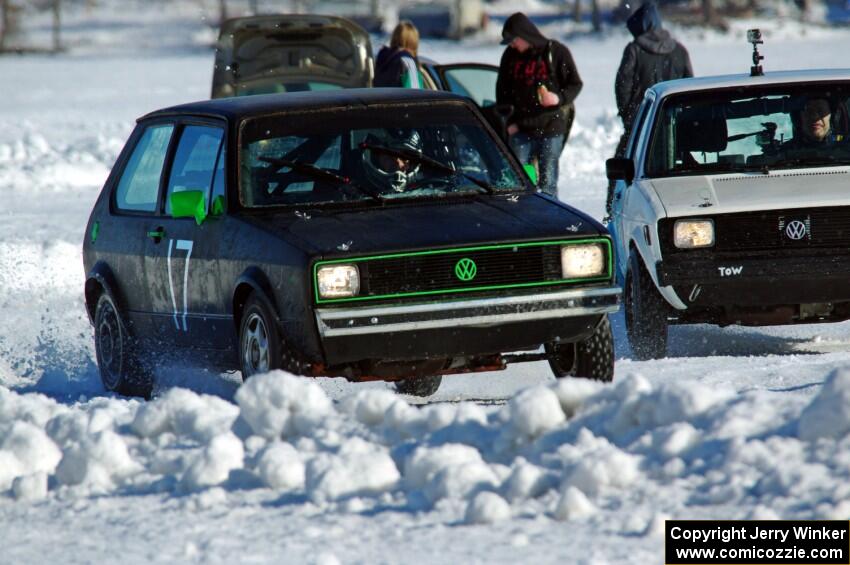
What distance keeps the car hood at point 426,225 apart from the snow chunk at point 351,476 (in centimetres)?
152

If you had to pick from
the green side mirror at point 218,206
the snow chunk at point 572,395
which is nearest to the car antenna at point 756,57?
the green side mirror at point 218,206

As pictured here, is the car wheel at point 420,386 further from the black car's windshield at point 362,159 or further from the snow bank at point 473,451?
the snow bank at point 473,451

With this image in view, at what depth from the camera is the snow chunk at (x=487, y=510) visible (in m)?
5.14

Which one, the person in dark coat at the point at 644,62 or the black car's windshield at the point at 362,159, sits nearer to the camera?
the black car's windshield at the point at 362,159

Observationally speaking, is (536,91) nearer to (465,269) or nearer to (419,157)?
(419,157)

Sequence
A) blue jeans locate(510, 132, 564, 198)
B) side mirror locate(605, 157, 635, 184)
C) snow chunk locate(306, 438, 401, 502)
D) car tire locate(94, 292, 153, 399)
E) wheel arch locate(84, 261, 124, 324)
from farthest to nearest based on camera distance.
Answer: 1. blue jeans locate(510, 132, 564, 198)
2. side mirror locate(605, 157, 635, 184)
3. wheel arch locate(84, 261, 124, 324)
4. car tire locate(94, 292, 153, 399)
5. snow chunk locate(306, 438, 401, 502)

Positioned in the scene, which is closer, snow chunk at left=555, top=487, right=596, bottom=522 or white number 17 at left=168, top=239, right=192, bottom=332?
snow chunk at left=555, top=487, right=596, bottom=522

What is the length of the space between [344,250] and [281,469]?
1.51 metres

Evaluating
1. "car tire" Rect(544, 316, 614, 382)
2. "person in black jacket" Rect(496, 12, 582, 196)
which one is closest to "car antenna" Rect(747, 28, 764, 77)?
"person in black jacket" Rect(496, 12, 582, 196)

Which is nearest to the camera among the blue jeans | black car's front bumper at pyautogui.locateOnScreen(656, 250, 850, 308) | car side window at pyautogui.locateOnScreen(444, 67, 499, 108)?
black car's front bumper at pyautogui.locateOnScreen(656, 250, 850, 308)

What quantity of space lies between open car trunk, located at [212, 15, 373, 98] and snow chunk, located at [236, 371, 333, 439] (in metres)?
11.4

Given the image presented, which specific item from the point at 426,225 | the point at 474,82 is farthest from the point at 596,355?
the point at 474,82

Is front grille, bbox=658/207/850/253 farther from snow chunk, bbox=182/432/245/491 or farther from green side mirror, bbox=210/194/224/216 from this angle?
snow chunk, bbox=182/432/245/491

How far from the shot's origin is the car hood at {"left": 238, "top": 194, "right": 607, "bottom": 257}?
23.3 feet
